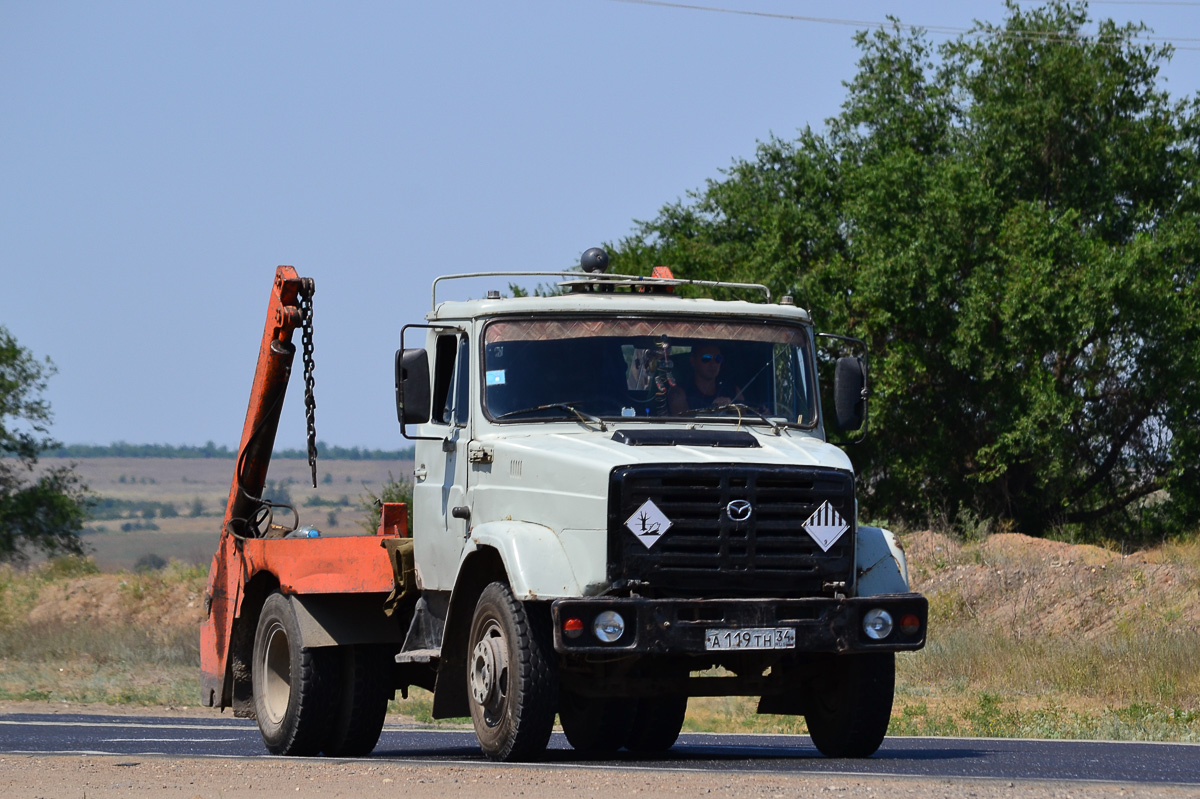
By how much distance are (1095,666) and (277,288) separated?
9.70 m

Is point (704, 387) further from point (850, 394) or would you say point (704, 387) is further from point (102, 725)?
point (102, 725)

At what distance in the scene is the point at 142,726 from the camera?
16.3m

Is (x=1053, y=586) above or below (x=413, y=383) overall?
below

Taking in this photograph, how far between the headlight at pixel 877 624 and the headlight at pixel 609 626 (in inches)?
56.7

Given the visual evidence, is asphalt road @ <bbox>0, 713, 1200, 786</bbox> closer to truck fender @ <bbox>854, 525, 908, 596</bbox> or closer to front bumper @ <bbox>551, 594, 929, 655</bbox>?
front bumper @ <bbox>551, 594, 929, 655</bbox>

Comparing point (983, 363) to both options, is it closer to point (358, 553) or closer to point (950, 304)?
point (950, 304)

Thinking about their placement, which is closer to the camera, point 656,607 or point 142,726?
point 656,607

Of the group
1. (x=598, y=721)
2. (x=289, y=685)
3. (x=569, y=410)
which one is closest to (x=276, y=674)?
(x=289, y=685)

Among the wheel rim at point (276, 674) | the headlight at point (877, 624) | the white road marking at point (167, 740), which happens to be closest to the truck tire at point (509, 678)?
the headlight at point (877, 624)

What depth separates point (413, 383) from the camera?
1022 cm

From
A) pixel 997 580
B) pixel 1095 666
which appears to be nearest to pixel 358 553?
pixel 1095 666

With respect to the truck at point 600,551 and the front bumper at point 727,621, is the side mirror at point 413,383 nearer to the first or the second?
the truck at point 600,551

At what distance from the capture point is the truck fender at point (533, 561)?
9.11 metres

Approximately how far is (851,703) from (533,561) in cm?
226
